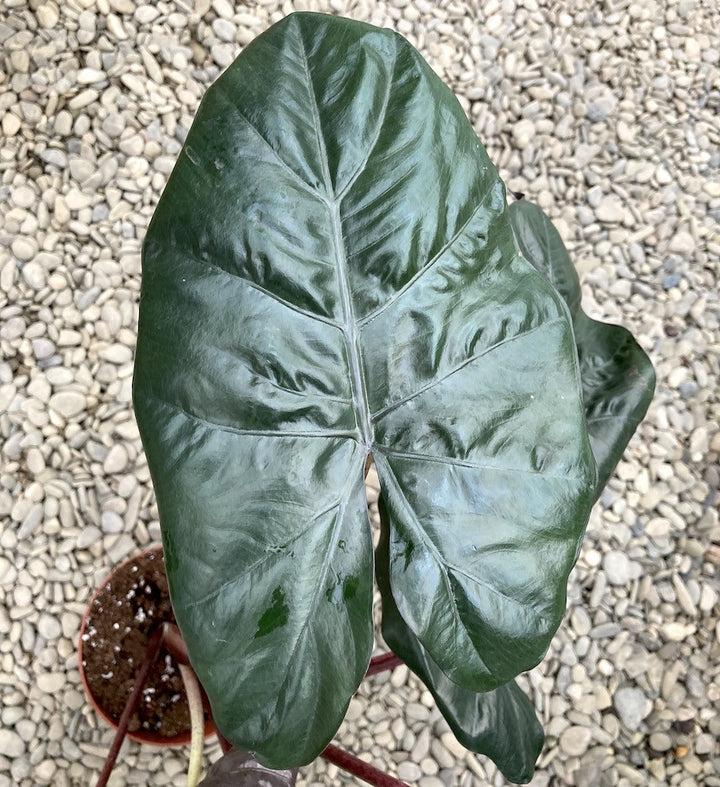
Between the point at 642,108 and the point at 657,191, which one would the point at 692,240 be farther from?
the point at 642,108

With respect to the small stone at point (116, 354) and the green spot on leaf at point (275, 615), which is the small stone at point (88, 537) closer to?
the small stone at point (116, 354)

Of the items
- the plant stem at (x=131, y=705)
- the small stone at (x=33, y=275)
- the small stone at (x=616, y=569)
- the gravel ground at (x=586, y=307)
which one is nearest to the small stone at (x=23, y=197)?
the gravel ground at (x=586, y=307)

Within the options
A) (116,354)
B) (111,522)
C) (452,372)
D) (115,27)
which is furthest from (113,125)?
(452,372)

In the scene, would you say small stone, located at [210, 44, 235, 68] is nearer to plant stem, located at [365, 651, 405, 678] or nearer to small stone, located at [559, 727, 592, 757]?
plant stem, located at [365, 651, 405, 678]

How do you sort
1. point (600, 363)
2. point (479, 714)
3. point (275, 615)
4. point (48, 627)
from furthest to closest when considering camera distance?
point (48, 627) → point (600, 363) → point (479, 714) → point (275, 615)

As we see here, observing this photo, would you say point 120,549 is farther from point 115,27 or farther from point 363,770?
point 115,27

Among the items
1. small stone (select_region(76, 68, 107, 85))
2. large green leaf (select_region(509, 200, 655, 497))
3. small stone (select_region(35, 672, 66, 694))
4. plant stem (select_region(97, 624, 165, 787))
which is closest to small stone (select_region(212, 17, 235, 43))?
small stone (select_region(76, 68, 107, 85))
